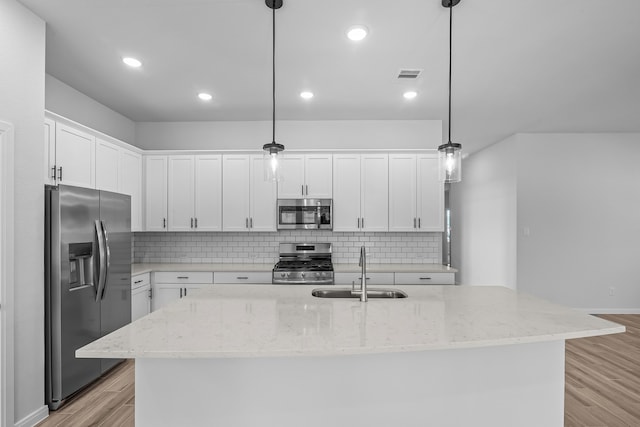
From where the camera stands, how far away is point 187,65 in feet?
10.7

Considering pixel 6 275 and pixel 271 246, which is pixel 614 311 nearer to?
pixel 271 246

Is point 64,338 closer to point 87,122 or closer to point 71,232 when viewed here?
point 71,232

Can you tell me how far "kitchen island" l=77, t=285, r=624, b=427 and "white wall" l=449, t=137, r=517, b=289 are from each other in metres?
4.57

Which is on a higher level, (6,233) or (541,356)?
(6,233)

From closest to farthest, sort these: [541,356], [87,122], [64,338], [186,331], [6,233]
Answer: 1. [186,331]
2. [541,356]
3. [6,233]
4. [64,338]
5. [87,122]

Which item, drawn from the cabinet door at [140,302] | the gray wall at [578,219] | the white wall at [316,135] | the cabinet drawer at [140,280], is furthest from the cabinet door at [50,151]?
the gray wall at [578,219]

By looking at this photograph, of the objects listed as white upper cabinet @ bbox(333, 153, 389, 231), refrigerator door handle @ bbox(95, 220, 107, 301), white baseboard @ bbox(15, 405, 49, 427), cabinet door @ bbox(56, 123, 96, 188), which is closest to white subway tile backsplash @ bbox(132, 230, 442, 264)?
white upper cabinet @ bbox(333, 153, 389, 231)

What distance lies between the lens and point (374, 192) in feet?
15.1

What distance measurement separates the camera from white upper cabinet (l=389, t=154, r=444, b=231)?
458 centimetres

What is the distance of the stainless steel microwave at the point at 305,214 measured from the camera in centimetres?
454

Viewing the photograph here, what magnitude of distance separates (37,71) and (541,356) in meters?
3.76

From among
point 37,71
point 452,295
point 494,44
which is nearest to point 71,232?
Result: point 37,71

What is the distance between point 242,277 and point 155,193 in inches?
65.0

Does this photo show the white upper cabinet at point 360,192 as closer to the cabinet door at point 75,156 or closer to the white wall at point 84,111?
the cabinet door at point 75,156
